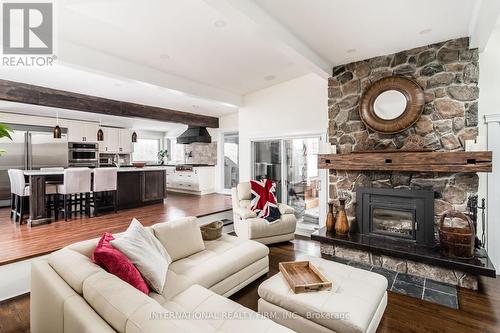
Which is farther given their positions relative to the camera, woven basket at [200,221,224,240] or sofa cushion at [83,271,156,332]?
woven basket at [200,221,224,240]

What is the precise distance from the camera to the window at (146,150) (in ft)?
31.4

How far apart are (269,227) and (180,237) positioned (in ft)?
5.92

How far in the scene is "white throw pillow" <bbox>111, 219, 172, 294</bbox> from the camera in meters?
1.82

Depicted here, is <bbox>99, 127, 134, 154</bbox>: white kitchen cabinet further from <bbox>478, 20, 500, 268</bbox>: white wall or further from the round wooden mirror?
<bbox>478, 20, 500, 268</bbox>: white wall

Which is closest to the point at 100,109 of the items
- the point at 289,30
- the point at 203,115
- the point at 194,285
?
the point at 203,115

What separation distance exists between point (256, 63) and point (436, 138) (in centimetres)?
280

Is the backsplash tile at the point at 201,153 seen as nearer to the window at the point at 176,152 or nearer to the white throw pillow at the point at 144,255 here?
the window at the point at 176,152

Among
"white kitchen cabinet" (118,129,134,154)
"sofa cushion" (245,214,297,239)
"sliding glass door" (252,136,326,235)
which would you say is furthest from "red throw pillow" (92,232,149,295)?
"white kitchen cabinet" (118,129,134,154)

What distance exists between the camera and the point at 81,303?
4.09 ft

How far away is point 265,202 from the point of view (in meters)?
4.32

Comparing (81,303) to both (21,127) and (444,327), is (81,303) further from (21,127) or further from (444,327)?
(21,127)

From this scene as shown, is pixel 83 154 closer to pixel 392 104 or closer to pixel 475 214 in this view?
pixel 392 104

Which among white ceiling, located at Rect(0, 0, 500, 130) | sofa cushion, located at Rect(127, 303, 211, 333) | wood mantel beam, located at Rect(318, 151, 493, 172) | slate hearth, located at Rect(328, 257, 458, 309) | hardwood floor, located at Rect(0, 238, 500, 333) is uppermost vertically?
white ceiling, located at Rect(0, 0, 500, 130)

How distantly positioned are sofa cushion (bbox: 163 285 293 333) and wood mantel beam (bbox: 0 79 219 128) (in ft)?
14.5
